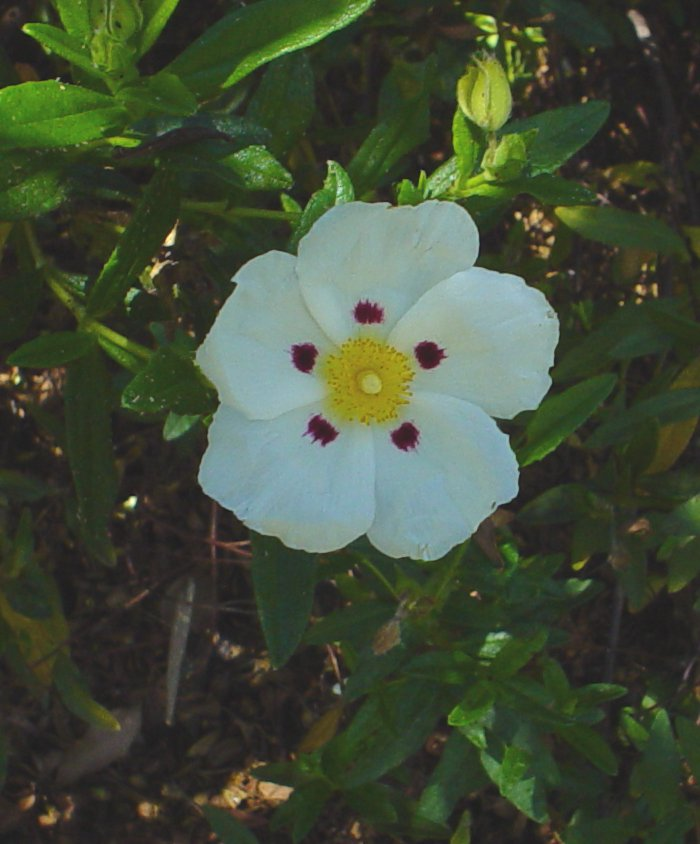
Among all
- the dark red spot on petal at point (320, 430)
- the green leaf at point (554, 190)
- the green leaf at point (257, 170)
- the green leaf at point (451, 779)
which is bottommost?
the green leaf at point (451, 779)

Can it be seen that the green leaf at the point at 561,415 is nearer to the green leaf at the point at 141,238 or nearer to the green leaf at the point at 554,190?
the green leaf at the point at 554,190

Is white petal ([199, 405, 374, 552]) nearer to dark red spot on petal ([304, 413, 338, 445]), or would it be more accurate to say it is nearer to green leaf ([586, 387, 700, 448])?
dark red spot on petal ([304, 413, 338, 445])

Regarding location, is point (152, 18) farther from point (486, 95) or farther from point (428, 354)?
point (428, 354)

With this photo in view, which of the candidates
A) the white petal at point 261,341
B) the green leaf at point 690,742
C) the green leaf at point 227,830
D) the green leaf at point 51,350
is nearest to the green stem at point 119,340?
the green leaf at point 51,350

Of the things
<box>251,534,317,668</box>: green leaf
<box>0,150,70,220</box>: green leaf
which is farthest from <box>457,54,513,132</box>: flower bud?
<box>251,534,317,668</box>: green leaf

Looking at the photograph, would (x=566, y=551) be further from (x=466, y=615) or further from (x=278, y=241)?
(x=278, y=241)

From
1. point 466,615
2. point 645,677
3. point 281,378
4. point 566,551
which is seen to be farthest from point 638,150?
point 281,378
